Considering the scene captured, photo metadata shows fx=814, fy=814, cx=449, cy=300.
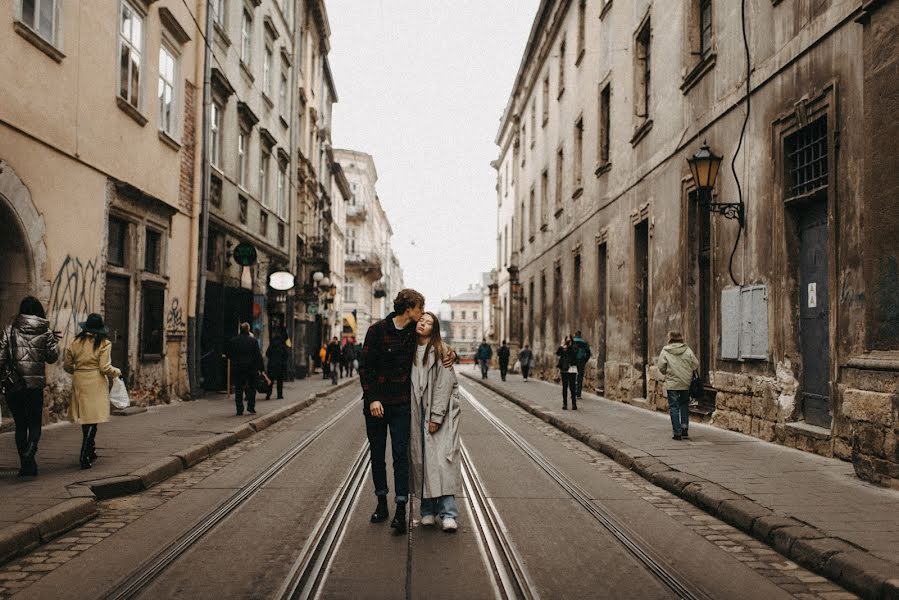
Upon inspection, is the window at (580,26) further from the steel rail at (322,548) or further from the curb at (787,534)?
the steel rail at (322,548)

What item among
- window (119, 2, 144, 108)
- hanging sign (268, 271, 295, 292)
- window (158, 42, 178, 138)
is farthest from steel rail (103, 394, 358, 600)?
hanging sign (268, 271, 295, 292)

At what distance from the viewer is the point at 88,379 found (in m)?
8.32

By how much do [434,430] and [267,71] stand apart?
21176mm

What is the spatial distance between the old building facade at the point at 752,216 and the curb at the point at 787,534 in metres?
1.74

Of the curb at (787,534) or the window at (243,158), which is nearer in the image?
the curb at (787,534)

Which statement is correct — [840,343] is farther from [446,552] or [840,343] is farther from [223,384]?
[223,384]

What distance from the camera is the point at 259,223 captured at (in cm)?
2395

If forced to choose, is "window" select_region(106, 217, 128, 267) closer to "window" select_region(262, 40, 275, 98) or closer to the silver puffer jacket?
the silver puffer jacket

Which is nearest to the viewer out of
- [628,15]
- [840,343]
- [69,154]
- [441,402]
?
[441,402]

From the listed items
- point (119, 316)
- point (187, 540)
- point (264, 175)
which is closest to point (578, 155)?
point (264, 175)

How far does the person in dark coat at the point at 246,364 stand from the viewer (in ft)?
46.9

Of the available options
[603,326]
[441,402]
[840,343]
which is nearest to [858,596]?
[441,402]

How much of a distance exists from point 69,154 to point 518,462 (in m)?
7.77

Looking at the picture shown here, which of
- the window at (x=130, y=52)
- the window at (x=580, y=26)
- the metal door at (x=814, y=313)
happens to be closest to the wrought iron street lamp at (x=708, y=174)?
the metal door at (x=814, y=313)
